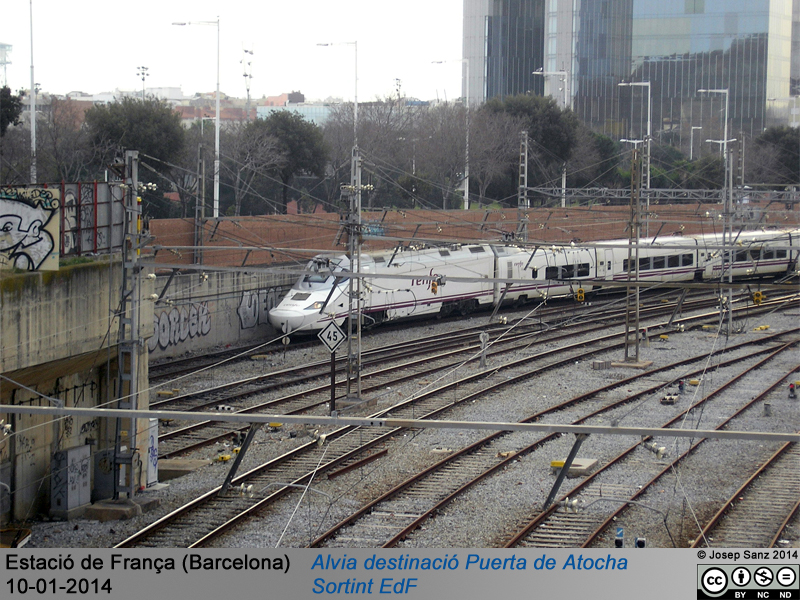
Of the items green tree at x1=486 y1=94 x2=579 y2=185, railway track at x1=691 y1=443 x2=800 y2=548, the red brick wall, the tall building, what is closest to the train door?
the red brick wall

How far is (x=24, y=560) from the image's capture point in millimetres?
6645

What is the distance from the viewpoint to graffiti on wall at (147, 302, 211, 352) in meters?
23.9

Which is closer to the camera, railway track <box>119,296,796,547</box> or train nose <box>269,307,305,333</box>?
railway track <box>119,296,796,547</box>

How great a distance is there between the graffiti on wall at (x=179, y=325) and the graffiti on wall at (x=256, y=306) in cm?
163

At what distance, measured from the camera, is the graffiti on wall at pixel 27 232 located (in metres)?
11.7

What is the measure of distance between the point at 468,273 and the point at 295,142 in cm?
1196

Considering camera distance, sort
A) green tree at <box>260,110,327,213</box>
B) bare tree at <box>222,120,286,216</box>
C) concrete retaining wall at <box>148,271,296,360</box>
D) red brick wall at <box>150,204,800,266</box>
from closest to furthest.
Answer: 1. concrete retaining wall at <box>148,271,296,360</box>
2. red brick wall at <box>150,204,800,266</box>
3. bare tree at <box>222,120,286,216</box>
4. green tree at <box>260,110,327,213</box>

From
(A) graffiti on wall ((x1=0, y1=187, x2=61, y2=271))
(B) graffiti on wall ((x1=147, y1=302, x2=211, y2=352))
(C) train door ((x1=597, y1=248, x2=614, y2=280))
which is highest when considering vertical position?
(A) graffiti on wall ((x1=0, y1=187, x2=61, y2=271))

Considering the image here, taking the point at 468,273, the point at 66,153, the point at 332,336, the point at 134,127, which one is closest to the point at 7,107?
the point at 66,153

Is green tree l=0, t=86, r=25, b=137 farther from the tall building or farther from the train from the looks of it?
the tall building

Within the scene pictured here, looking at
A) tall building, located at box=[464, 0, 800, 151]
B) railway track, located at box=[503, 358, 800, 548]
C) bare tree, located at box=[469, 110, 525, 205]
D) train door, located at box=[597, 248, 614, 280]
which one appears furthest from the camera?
tall building, located at box=[464, 0, 800, 151]

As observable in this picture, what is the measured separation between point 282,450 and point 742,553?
33.0 ft

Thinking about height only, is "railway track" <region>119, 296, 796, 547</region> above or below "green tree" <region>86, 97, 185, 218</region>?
below

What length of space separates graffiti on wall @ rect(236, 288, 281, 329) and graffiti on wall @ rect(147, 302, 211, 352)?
5.34 feet
